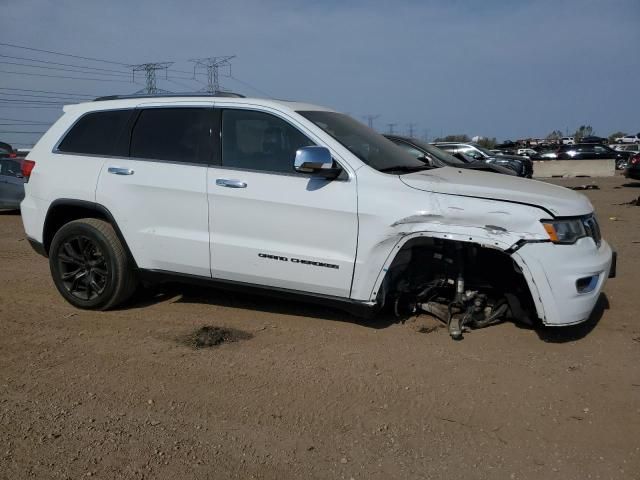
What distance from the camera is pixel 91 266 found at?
534 cm

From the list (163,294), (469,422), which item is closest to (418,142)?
(163,294)

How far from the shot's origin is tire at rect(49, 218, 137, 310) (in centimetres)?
518

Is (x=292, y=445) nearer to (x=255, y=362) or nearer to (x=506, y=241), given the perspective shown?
(x=255, y=362)

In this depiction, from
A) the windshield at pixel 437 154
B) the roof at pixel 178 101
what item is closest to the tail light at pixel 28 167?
the roof at pixel 178 101

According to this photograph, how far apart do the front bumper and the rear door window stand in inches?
101

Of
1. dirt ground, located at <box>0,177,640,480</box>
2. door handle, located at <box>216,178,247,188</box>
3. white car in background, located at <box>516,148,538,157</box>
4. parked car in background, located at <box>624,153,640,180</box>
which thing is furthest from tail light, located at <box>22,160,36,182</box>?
white car in background, located at <box>516,148,538,157</box>

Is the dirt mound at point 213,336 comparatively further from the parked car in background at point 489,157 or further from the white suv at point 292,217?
the parked car in background at point 489,157

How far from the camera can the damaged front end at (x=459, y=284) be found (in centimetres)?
460

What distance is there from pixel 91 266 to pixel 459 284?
314cm

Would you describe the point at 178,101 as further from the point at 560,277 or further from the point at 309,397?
the point at 560,277

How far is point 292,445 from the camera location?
127 inches

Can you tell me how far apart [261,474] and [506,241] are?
2.22m

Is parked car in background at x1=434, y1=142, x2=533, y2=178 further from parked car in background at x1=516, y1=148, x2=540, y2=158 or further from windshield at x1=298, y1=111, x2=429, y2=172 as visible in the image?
parked car in background at x1=516, y1=148, x2=540, y2=158

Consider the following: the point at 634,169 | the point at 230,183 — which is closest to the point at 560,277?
the point at 230,183
